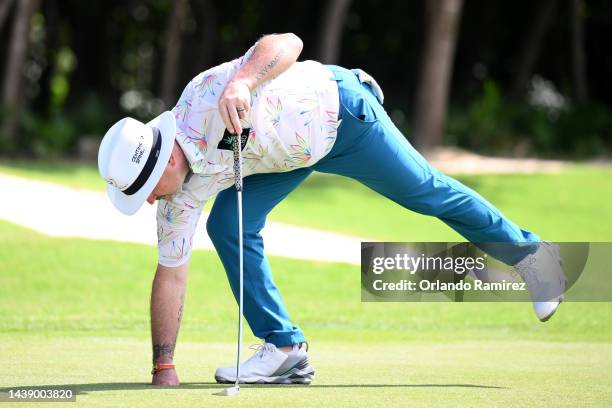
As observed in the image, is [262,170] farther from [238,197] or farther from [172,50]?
[172,50]

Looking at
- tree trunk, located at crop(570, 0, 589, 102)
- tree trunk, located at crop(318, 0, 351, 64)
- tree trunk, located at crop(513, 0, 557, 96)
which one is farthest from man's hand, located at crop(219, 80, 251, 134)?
tree trunk, located at crop(513, 0, 557, 96)

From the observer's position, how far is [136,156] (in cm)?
535

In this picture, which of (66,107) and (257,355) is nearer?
(257,355)

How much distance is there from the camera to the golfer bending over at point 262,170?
5391 millimetres

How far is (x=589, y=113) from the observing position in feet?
81.3

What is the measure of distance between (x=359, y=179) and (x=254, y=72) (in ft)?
3.11

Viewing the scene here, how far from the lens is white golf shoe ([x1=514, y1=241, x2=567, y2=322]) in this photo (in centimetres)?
635

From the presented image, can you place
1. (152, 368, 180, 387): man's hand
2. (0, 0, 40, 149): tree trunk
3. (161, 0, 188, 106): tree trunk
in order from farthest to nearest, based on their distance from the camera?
1. (161, 0, 188, 106): tree trunk
2. (0, 0, 40, 149): tree trunk
3. (152, 368, 180, 387): man's hand

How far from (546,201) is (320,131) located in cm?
1287

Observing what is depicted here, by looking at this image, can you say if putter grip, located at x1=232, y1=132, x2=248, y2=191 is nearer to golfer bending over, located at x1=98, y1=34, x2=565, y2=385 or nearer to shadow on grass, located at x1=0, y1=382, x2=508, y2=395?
golfer bending over, located at x1=98, y1=34, x2=565, y2=385

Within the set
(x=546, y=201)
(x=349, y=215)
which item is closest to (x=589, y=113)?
(x=546, y=201)

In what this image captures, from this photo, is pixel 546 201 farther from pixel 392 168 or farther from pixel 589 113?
pixel 392 168

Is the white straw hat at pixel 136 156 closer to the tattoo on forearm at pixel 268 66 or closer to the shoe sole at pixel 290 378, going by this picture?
the tattoo on forearm at pixel 268 66

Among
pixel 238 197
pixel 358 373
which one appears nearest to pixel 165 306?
pixel 238 197
